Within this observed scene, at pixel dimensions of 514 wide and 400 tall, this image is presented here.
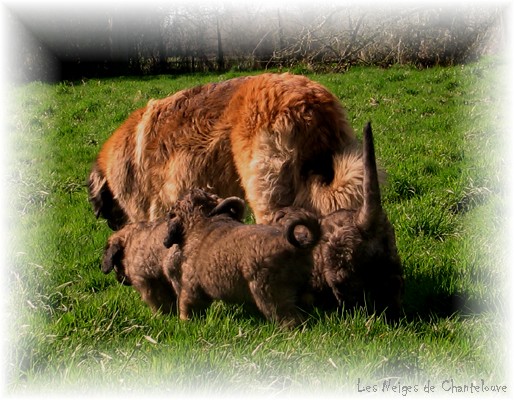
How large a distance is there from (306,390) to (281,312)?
0.75 metres

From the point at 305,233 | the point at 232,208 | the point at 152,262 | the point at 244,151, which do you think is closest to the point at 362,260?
the point at 305,233

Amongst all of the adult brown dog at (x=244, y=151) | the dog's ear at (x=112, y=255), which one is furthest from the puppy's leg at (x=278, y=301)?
the dog's ear at (x=112, y=255)

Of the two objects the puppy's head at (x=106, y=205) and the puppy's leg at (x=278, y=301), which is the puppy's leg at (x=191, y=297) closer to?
the puppy's leg at (x=278, y=301)

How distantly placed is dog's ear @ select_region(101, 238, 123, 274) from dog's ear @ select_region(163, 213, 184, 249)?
2.26 feet

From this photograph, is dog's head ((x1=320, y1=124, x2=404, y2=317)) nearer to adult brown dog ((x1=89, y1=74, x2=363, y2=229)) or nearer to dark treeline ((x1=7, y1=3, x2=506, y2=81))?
adult brown dog ((x1=89, y1=74, x2=363, y2=229))

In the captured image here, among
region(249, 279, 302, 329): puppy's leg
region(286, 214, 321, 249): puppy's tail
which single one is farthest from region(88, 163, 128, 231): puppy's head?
region(286, 214, 321, 249): puppy's tail

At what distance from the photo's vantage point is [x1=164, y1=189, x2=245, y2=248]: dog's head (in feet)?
13.7

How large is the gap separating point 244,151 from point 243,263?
4.12 ft

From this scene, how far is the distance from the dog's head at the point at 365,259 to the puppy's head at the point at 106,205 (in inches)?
105

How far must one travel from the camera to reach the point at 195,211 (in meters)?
4.27

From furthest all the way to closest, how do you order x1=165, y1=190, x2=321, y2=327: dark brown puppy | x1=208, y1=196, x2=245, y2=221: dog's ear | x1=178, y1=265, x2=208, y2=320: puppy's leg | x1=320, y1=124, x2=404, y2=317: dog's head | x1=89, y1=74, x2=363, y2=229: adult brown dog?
1. x1=89, y1=74, x2=363, y2=229: adult brown dog
2. x1=208, y1=196, x2=245, y2=221: dog's ear
3. x1=178, y1=265, x2=208, y2=320: puppy's leg
4. x1=320, y1=124, x2=404, y2=317: dog's head
5. x1=165, y1=190, x2=321, y2=327: dark brown puppy

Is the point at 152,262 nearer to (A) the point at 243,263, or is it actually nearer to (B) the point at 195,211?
(B) the point at 195,211

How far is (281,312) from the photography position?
368 cm

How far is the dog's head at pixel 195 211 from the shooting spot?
164 inches
